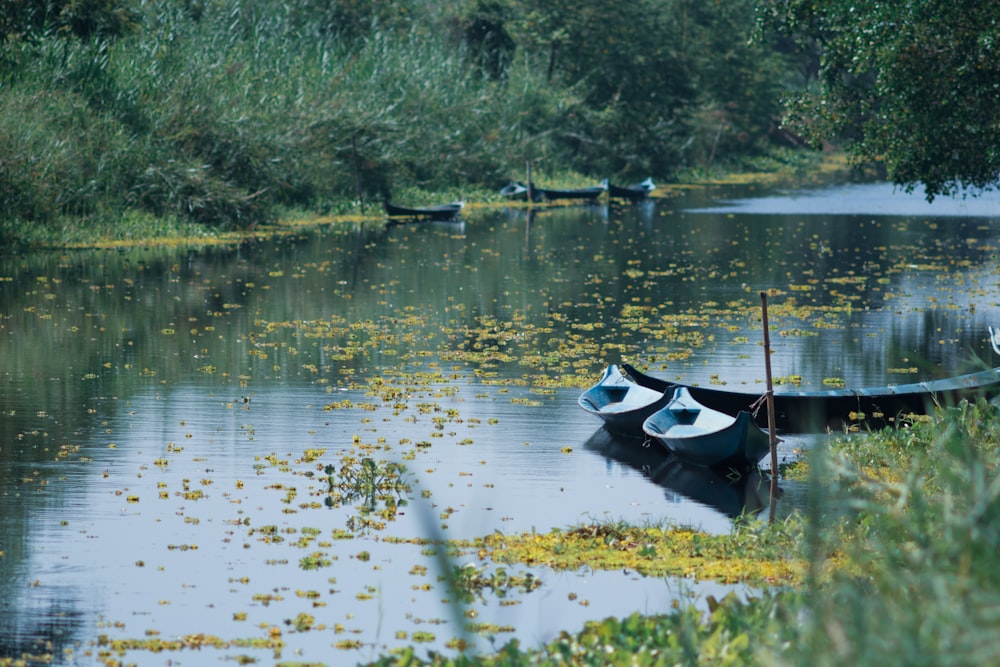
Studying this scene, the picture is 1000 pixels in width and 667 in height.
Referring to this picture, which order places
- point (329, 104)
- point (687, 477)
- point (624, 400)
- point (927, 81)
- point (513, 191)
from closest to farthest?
point (687, 477) < point (624, 400) < point (927, 81) < point (329, 104) < point (513, 191)

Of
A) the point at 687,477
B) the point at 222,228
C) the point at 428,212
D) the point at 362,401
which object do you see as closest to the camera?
the point at 687,477

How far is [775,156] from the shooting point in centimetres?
9650

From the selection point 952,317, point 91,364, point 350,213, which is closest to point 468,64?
point 350,213

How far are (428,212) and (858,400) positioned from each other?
37130mm

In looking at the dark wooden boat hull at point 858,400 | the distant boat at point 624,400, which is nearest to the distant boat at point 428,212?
the distant boat at point 624,400

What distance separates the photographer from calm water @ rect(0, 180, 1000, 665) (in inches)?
455

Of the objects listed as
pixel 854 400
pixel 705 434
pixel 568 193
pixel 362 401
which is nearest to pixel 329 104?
pixel 568 193

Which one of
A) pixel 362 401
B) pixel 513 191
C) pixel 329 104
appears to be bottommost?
pixel 513 191

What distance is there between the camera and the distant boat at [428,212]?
53312mm

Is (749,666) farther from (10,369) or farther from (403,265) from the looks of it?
(403,265)

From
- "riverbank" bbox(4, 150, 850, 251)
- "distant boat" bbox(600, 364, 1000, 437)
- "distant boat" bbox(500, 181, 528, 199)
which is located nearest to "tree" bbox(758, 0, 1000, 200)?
"distant boat" bbox(600, 364, 1000, 437)

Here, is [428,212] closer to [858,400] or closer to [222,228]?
[222,228]

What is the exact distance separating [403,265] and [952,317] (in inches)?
567

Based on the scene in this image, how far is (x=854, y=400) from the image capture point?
17.7 meters
